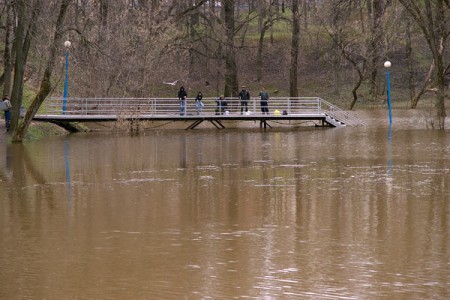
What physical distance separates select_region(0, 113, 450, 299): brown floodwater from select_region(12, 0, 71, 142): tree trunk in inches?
275

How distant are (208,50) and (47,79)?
23025 millimetres

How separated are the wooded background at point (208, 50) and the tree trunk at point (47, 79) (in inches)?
2.1

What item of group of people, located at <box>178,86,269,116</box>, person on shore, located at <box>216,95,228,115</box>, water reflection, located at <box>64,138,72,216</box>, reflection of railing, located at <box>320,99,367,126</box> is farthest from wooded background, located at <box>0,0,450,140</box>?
reflection of railing, located at <box>320,99,367,126</box>

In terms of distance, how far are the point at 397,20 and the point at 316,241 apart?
1908 inches

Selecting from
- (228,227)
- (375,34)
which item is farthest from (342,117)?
(228,227)

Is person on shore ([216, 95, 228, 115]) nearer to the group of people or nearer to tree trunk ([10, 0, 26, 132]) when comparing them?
the group of people

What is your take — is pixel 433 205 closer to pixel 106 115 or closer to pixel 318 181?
pixel 318 181

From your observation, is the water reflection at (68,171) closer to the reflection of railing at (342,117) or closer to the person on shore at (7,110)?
the person on shore at (7,110)

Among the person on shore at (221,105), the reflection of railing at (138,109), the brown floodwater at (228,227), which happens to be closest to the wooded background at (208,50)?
the reflection of railing at (138,109)

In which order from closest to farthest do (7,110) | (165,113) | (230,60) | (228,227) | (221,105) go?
(228,227)
(7,110)
(165,113)
(221,105)
(230,60)

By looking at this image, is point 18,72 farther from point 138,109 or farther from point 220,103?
point 220,103

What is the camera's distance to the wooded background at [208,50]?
3478 cm

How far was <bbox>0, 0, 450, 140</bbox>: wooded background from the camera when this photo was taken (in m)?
34.8

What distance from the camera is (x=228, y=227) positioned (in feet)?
44.7
